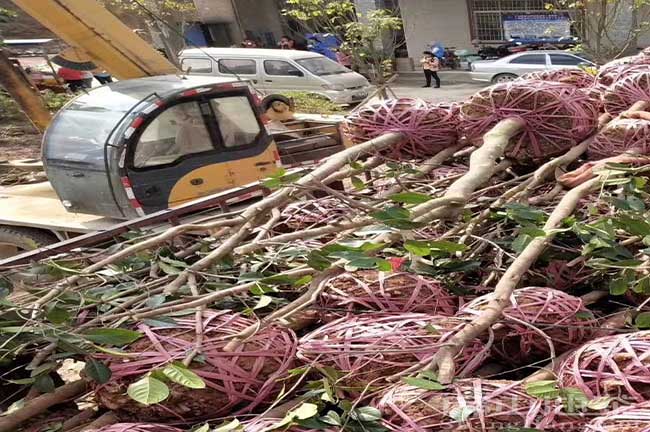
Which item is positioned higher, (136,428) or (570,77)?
(570,77)

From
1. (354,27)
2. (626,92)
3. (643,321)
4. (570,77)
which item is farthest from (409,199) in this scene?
(354,27)

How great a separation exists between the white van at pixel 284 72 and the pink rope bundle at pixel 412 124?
11573 millimetres

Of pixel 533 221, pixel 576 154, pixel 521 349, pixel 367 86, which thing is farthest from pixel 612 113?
pixel 367 86

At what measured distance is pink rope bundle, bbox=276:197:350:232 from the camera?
7.38 feet

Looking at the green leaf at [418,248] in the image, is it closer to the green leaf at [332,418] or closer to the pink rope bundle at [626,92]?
the green leaf at [332,418]

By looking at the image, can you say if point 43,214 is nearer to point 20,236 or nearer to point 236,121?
point 20,236

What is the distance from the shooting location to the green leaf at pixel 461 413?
1169 millimetres

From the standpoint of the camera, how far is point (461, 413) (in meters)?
1.18

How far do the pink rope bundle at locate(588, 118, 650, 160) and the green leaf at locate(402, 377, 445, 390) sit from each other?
142 cm

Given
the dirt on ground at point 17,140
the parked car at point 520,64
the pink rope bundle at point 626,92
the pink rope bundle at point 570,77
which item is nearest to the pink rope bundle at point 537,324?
the pink rope bundle at point 626,92

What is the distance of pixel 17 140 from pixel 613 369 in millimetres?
13086

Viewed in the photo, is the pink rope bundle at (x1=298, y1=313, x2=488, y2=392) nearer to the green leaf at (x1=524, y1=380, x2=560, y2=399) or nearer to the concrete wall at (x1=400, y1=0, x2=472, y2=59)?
the green leaf at (x1=524, y1=380, x2=560, y2=399)

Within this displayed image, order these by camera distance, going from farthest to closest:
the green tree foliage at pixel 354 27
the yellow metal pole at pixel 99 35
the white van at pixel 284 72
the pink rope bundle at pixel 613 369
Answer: the white van at pixel 284 72 → the green tree foliage at pixel 354 27 → the yellow metal pole at pixel 99 35 → the pink rope bundle at pixel 613 369

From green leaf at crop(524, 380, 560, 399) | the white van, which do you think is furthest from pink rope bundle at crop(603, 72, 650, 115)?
the white van
